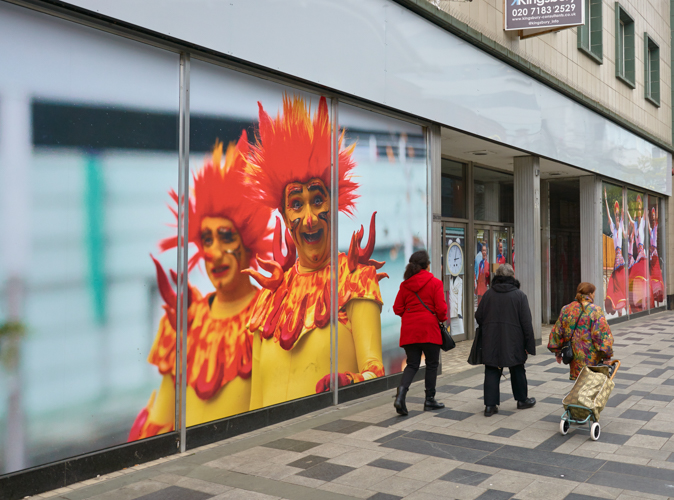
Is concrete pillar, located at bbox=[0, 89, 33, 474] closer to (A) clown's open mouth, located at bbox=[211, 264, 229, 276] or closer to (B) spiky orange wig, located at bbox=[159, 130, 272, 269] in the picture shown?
(B) spiky orange wig, located at bbox=[159, 130, 272, 269]

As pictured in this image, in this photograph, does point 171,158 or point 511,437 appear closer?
point 171,158

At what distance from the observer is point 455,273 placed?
1242 cm

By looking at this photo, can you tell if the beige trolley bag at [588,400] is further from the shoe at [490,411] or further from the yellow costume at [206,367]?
the yellow costume at [206,367]

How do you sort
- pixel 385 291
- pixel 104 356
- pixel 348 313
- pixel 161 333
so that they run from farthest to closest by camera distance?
pixel 385 291 < pixel 348 313 < pixel 161 333 < pixel 104 356

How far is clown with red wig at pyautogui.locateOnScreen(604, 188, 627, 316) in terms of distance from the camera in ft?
53.7

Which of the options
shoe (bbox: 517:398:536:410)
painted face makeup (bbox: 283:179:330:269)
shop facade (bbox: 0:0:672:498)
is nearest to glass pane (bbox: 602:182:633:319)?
shop facade (bbox: 0:0:672:498)

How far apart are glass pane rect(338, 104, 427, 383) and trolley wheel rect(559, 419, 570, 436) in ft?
8.23

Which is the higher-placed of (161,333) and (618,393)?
(161,333)

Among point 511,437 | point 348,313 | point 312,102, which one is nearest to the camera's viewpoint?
point 511,437

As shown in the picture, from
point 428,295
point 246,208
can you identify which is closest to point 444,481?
point 428,295

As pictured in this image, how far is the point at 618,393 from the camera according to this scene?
7871 millimetres

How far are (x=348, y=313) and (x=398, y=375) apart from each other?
1.37 m

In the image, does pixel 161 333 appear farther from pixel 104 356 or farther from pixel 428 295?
pixel 428 295

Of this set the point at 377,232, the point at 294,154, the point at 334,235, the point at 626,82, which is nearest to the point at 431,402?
the point at 334,235
